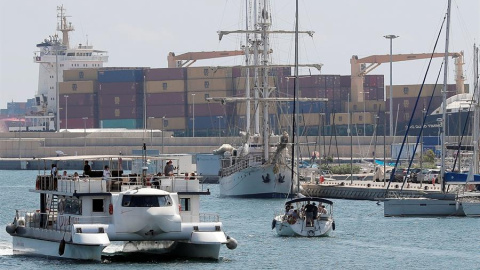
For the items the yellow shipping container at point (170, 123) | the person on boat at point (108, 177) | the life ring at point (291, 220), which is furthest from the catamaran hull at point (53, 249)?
the yellow shipping container at point (170, 123)

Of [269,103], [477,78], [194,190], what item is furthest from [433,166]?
[194,190]

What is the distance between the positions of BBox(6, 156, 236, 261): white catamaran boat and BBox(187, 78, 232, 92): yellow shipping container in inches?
5683

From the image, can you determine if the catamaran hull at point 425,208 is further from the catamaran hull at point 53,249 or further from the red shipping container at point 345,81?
the red shipping container at point 345,81

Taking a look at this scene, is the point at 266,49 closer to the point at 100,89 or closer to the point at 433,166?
the point at 433,166

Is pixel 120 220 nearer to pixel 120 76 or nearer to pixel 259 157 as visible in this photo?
pixel 259 157

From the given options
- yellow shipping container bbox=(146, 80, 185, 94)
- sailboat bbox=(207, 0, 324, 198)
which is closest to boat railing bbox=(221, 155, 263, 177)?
sailboat bbox=(207, 0, 324, 198)

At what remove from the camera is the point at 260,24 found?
103m

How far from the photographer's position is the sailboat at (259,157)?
94500 mm

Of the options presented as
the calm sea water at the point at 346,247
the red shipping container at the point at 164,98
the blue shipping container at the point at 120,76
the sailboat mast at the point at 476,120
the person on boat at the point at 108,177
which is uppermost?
the blue shipping container at the point at 120,76

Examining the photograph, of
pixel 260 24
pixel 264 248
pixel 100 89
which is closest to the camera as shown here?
pixel 264 248

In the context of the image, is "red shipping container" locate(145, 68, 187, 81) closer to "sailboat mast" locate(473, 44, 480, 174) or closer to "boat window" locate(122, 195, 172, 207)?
"sailboat mast" locate(473, 44, 480, 174)

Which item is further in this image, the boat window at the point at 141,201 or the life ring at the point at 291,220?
the life ring at the point at 291,220

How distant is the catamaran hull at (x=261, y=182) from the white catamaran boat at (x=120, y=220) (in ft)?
143

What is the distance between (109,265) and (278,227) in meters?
13.9
